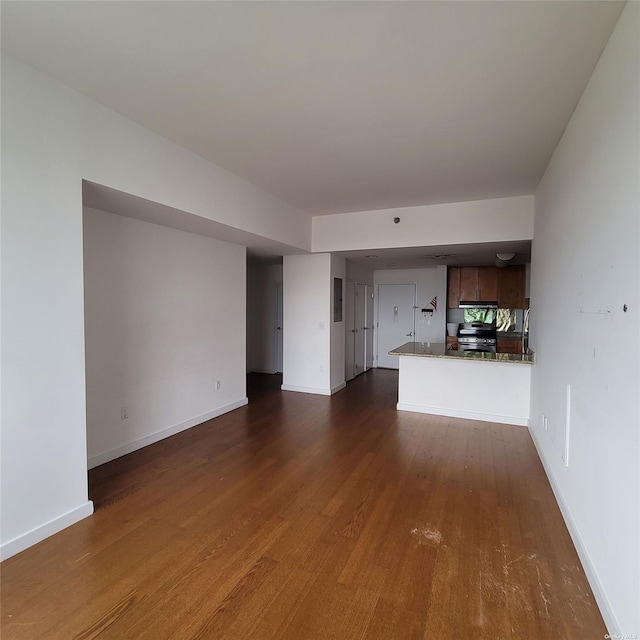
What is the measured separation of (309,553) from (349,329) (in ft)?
16.4

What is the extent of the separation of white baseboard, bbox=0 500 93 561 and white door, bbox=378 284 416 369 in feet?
21.4

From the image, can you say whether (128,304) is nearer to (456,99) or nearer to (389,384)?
(456,99)

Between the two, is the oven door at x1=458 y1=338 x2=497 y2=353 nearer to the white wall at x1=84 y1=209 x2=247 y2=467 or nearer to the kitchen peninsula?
the kitchen peninsula

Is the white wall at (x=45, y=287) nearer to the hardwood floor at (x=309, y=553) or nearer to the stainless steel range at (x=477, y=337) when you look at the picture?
the hardwood floor at (x=309, y=553)

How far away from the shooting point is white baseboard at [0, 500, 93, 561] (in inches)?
82.4

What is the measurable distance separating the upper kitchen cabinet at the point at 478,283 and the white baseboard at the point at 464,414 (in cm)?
353

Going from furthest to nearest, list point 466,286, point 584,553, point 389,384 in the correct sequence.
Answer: point 466,286 → point 389,384 → point 584,553

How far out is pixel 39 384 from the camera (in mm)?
2223

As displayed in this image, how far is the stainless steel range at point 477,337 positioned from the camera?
733 centimetres

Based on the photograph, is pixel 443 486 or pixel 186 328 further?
pixel 186 328

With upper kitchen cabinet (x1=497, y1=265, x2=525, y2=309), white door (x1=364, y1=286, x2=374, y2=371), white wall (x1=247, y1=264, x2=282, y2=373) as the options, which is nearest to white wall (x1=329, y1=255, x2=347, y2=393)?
white door (x1=364, y1=286, x2=374, y2=371)

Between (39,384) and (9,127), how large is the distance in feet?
4.86

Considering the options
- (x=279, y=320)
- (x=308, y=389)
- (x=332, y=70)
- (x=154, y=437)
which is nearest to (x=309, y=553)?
(x=154, y=437)

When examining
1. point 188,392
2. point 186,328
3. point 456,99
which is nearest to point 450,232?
point 456,99
